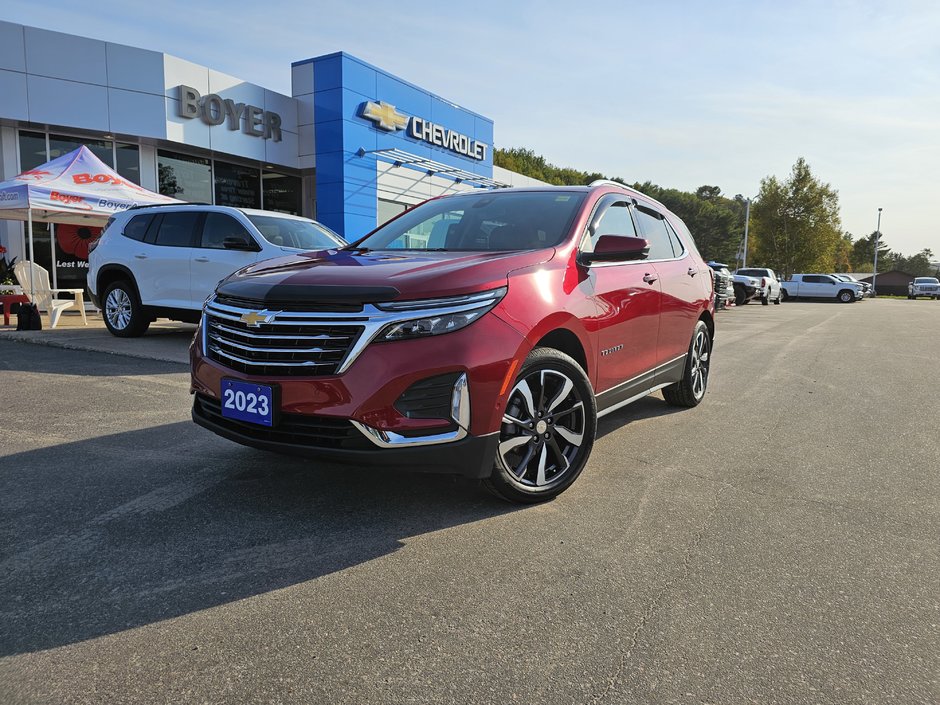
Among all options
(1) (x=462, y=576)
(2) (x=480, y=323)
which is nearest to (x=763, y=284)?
(2) (x=480, y=323)

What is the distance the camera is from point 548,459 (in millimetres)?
3516

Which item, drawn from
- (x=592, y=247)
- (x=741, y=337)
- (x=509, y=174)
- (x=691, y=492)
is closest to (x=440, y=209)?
(x=592, y=247)

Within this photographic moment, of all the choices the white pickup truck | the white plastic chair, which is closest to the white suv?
the white plastic chair

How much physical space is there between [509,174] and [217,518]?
3001cm

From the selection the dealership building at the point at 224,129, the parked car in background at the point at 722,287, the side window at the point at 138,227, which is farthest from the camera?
the parked car in background at the point at 722,287

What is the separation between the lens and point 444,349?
9.48ft

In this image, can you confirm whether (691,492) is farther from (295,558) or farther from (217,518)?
(217,518)

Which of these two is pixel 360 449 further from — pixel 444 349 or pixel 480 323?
pixel 480 323

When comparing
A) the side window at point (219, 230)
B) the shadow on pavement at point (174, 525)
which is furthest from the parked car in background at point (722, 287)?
the shadow on pavement at point (174, 525)

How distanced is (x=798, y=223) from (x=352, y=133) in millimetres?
45909

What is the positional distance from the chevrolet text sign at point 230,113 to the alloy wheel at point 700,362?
14927mm

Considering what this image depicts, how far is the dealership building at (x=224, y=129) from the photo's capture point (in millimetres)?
14875

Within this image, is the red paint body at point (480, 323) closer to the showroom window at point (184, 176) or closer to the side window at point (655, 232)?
the side window at point (655, 232)

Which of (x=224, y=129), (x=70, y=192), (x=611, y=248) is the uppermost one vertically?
(x=224, y=129)
